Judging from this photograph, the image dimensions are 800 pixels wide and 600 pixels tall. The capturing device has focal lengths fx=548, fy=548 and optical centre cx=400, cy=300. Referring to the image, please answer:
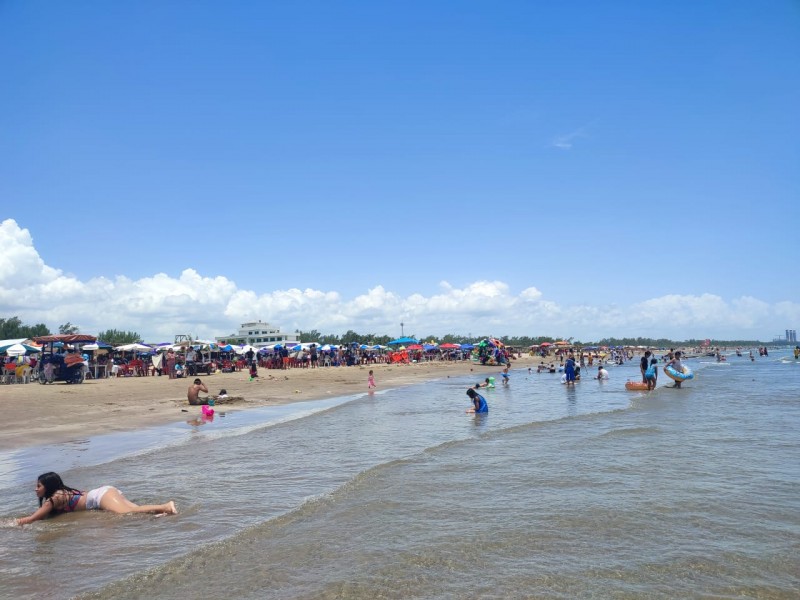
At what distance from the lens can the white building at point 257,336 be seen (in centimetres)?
8000

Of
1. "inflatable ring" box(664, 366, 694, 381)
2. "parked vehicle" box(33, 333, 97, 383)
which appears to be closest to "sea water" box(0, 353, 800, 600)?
"inflatable ring" box(664, 366, 694, 381)

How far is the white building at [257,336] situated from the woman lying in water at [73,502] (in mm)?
72186

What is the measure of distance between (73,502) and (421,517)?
431 cm

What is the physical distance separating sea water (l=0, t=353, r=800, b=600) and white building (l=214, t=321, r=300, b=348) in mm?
68067

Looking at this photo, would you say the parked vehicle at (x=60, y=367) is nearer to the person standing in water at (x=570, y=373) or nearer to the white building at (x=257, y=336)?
the person standing in water at (x=570, y=373)

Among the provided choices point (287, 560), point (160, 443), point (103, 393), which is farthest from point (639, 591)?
point (103, 393)

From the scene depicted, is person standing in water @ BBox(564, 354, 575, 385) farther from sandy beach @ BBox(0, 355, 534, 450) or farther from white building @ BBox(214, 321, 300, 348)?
white building @ BBox(214, 321, 300, 348)

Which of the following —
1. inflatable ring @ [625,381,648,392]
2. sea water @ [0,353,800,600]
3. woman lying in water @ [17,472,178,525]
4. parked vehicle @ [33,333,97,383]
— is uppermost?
parked vehicle @ [33,333,97,383]

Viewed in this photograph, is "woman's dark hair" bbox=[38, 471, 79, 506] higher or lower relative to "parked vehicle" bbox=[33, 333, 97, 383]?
lower

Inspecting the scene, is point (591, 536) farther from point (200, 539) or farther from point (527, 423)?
point (527, 423)

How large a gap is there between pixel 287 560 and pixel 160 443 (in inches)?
305

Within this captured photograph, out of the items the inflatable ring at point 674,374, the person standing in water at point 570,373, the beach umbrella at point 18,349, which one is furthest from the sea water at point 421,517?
→ the beach umbrella at point 18,349

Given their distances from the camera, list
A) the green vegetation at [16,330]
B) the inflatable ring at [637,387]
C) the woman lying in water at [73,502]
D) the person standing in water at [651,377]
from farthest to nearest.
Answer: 1. the green vegetation at [16,330]
2. the inflatable ring at [637,387]
3. the person standing in water at [651,377]
4. the woman lying in water at [73,502]

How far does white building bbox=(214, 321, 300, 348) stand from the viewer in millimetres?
80000
